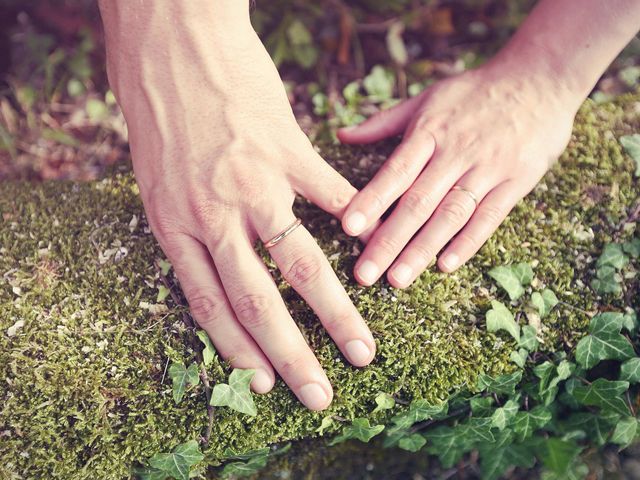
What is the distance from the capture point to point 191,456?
2035mm

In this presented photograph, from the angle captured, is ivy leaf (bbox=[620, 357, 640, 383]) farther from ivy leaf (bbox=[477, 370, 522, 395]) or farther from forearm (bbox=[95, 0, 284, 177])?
forearm (bbox=[95, 0, 284, 177])

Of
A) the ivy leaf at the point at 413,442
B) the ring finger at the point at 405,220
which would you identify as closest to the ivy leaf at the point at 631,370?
the ivy leaf at the point at 413,442

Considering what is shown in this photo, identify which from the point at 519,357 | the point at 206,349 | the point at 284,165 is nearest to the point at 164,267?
the point at 206,349

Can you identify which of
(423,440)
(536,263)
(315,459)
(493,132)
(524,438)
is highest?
(493,132)

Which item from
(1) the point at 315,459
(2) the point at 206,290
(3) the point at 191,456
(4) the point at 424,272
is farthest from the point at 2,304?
(4) the point at 424,272

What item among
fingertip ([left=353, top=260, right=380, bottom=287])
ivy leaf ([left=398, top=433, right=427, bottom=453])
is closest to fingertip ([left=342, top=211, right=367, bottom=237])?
fingertip ([left=353, top=260, right=380, bottom=287])

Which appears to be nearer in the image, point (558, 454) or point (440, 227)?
point (558, 454)

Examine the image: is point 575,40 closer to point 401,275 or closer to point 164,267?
point 401,275

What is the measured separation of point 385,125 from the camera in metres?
2.57

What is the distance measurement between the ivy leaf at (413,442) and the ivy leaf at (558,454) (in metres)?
0.46

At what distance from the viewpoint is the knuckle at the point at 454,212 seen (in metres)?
2.23

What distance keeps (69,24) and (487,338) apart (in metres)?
3.16

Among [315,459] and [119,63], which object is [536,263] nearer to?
[315,459]

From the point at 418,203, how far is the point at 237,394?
3.33 ft
